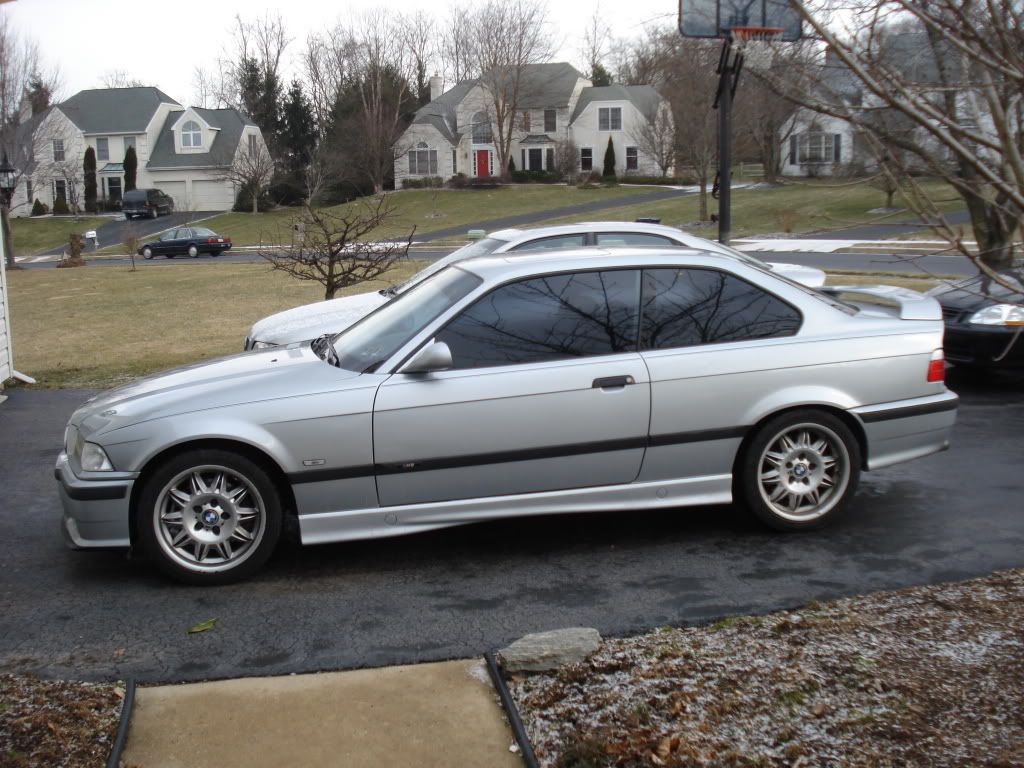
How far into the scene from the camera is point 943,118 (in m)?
3.40

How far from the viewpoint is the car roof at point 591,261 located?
18.3 ft

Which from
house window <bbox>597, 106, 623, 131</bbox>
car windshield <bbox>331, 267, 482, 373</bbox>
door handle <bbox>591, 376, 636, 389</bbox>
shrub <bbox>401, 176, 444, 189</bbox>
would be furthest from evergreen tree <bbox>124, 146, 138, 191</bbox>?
door handle <bbox>591, 376, 636, 389</bbox>

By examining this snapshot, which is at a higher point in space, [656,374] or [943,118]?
[943,118]

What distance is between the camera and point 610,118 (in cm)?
6819

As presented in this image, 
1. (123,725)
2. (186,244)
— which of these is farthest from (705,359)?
(186,244)

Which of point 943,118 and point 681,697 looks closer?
point 943,118

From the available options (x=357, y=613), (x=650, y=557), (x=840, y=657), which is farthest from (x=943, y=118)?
(x=357, y=613)

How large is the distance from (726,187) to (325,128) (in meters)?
62.5

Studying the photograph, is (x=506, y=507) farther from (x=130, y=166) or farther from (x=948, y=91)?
(x=130, y=166)

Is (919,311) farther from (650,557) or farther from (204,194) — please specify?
(204,194)

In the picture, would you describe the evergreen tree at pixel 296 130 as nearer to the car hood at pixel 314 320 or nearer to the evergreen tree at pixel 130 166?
the evergreen tree at pixel 130 166

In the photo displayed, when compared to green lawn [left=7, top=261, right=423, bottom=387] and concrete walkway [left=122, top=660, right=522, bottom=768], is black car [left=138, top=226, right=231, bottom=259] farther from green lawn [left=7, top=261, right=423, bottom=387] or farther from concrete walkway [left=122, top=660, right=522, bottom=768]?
concrete walkway [left=122, top=660, right=522, bottom=768]

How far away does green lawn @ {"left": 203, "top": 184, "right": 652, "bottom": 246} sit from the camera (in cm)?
5462

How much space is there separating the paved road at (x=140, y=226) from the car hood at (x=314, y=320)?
150 ft
